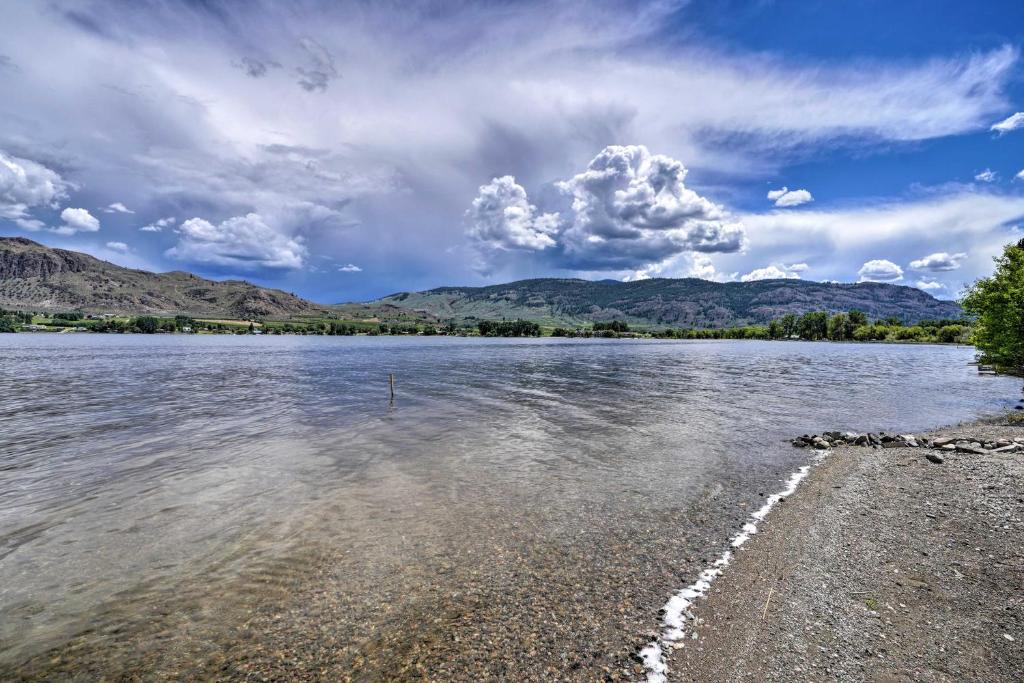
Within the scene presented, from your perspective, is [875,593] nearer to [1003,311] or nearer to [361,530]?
[361,530]

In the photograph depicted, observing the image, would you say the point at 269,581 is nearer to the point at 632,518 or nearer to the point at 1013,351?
the point at 632,518

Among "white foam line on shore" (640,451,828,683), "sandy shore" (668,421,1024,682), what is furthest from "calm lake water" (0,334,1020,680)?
"sandy shore" (668,421,1024,682)

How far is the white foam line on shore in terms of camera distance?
9672 mm

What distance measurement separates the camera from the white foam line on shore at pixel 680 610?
9672 mm

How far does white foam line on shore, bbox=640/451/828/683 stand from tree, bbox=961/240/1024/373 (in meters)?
49.0

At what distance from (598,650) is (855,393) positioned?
205ft

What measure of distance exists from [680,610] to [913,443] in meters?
27.8

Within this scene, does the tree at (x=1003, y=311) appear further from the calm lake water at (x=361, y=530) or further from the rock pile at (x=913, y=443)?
the rock pile at (x=913, y=443)

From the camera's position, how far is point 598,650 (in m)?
10.3

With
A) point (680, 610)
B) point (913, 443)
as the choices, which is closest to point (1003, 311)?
point (913, 443)

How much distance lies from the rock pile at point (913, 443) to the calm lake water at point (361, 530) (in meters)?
2.27

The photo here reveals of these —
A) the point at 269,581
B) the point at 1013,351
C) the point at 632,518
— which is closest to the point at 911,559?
the point at 632,518

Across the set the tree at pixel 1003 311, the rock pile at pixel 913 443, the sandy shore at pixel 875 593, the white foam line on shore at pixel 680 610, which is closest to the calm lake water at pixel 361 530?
the white foam line on shore at pixel 680 610

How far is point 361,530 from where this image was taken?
57.4 feet
